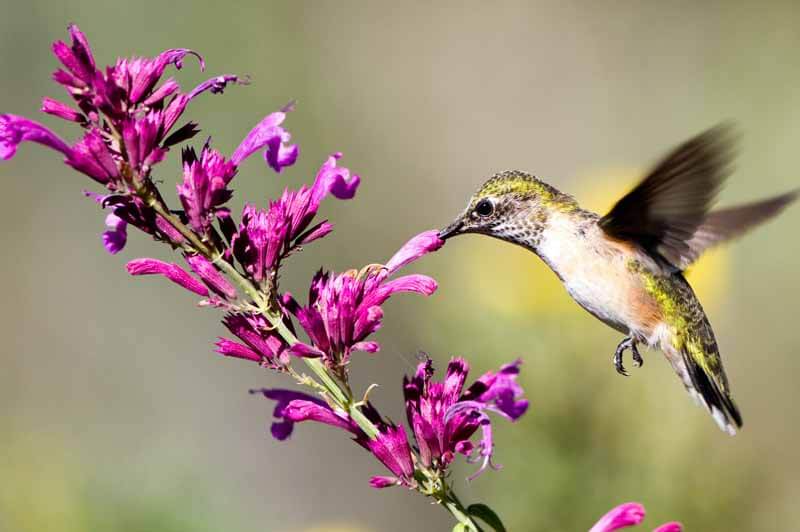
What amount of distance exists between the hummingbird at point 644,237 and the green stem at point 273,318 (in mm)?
544

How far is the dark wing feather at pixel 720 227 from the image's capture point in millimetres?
2723

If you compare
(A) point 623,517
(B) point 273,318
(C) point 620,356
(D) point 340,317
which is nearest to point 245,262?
(B) point 273,318

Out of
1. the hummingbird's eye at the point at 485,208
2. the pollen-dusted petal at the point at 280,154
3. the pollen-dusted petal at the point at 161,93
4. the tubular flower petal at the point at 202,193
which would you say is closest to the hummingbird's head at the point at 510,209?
the hummingbird's eye at the point at 485,208

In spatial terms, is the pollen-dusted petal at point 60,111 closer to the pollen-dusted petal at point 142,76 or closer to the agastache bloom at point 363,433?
the pollen-dusted petal at point 142,76

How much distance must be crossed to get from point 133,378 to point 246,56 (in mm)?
2991

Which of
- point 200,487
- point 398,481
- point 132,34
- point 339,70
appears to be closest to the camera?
point 398,481

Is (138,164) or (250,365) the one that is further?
(250,365)

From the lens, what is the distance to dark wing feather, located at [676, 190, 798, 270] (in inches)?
107

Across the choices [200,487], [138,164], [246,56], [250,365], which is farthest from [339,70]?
[138,164]

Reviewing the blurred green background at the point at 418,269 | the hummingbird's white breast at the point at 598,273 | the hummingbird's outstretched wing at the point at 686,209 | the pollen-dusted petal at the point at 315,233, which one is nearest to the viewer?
the pollen-dusted petal at the point at 315,233

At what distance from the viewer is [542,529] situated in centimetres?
408

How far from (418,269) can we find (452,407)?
3.82 meters

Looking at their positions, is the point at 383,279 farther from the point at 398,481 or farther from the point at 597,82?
the point at 597,82

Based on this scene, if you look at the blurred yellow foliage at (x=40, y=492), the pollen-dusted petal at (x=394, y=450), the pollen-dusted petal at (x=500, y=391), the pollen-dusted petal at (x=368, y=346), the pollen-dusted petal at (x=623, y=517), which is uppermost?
the pollen-dusted petal at (x=368, y=346)
